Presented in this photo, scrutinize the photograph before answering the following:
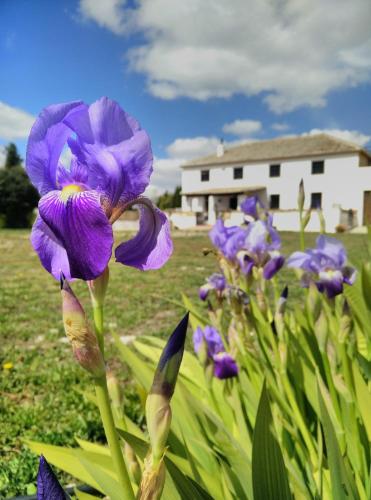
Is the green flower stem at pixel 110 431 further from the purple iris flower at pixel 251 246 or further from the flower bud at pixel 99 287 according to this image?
the purple iris flower at pixel 251 246

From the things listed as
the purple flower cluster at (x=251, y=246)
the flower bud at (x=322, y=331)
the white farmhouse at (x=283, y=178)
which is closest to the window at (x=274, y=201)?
the white farmhouse at (x=283, y=178)

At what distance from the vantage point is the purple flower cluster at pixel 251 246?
1.79 metres

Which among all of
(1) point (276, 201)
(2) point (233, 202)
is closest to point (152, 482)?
(1) point (276, 201)

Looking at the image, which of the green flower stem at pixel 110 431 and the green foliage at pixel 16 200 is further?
the green foliage at pixel 16 200

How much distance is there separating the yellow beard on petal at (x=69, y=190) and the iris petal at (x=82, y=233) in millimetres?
12

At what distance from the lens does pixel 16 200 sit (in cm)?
2564

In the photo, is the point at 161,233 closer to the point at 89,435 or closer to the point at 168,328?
the point at 89,435

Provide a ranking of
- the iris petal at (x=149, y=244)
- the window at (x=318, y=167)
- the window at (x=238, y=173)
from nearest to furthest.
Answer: the iris petal at (x=149, y=244)
the window at (x=318, y=167)
the window at (x=238, y=173)

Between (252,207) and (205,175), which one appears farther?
(205,175)

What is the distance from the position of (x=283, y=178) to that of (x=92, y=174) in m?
28.3

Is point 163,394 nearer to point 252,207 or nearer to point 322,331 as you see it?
point 322,331

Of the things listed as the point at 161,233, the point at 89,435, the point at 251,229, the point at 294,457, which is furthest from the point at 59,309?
the point at 161,233

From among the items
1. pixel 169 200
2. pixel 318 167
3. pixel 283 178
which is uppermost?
pixel 318 167

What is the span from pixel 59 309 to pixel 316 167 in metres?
24.6
